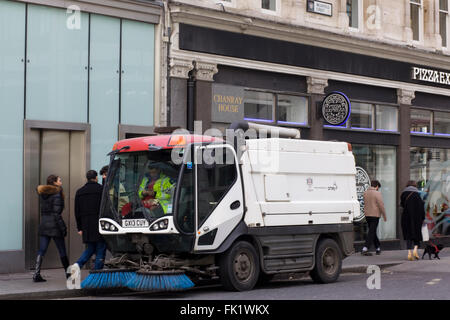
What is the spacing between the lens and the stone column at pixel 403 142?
24188 mm

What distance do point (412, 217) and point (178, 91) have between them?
6.77 meters

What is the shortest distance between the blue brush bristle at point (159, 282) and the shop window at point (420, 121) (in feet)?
47.0

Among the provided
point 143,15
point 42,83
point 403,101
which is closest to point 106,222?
point 42,83

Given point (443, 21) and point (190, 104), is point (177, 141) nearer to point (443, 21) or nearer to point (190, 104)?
point (190, 104)

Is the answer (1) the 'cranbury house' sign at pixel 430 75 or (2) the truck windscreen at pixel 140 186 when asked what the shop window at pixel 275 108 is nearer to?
(1) the 'cranbury house' sign at pixel 430 75

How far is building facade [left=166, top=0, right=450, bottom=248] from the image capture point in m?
18.9

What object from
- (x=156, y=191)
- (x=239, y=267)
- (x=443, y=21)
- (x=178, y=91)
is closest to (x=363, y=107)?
(x=443, y=21)

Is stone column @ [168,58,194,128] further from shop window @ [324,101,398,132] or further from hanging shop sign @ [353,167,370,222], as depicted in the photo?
hanging shop sign @ [353,167,370,222]

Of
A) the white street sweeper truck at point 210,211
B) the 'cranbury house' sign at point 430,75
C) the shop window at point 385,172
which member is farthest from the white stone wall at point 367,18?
the white street sweeper truck at point 210,211

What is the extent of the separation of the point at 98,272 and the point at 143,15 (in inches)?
275

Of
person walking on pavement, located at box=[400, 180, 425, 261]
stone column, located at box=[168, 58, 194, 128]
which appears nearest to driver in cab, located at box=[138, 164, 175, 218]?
stone column, located at box=[168, 58, 194, 128]

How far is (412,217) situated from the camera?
20406 mm

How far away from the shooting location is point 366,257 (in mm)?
20594
